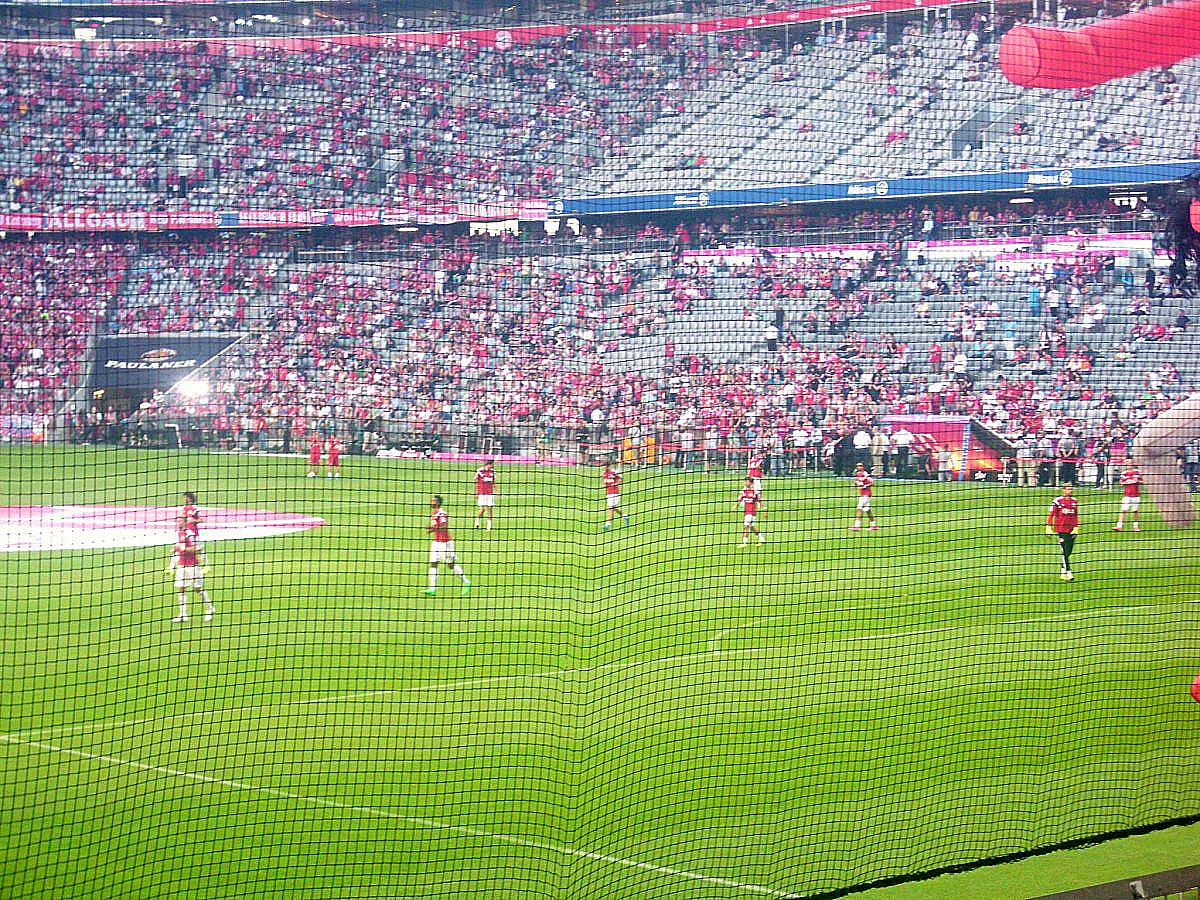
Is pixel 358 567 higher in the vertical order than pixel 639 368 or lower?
lower

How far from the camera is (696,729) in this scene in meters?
8.45

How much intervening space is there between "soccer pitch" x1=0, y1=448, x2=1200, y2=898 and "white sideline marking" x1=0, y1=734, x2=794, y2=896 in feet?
0.08

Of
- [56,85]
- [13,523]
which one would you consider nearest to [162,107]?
[56,85]

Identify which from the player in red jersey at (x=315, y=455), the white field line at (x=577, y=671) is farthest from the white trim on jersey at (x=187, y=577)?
the player in red jersey at (x=315, y=455)

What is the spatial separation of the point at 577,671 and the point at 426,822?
141 inches

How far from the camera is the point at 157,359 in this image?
25672 millimetres

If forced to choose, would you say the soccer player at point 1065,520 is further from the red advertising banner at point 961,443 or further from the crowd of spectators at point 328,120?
the crowd of spectators at point 328,120

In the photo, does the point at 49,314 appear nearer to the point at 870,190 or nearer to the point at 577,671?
the point at 870,190

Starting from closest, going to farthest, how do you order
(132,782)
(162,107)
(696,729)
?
(132,782) → (696,729) → (162,107)

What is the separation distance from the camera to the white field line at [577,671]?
8.43m

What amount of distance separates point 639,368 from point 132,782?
1668 centimetres

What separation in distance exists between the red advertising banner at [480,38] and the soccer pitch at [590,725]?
8.93 metres

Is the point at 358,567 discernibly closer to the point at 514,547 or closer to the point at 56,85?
the point at 514,547

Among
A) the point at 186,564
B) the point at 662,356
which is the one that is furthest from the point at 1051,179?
the point at 186,564
